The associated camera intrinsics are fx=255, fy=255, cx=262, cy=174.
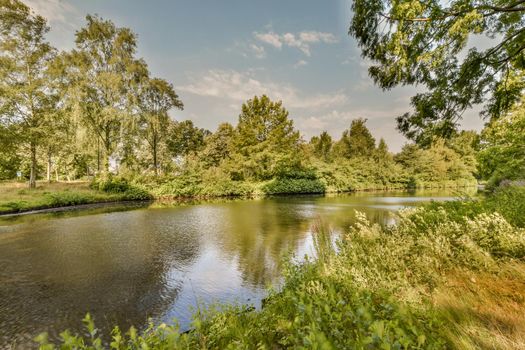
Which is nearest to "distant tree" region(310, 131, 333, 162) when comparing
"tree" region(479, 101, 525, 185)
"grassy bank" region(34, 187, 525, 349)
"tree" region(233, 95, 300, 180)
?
"tree" region(233, 95, 300, 180)

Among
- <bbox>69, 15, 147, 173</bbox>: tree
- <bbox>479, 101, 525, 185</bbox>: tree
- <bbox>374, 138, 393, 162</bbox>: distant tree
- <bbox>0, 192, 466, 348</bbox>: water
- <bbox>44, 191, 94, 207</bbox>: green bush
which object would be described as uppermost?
<bbox>69, 15, 147, 173</bbox>: tree

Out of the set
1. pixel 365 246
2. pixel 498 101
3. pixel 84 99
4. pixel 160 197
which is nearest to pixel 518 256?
pixel 365 246

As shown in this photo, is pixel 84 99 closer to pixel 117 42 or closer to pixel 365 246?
pixel 117 42

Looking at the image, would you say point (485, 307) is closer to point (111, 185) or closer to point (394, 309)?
point (394, 309)

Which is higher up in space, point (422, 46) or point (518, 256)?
point (422, 46)

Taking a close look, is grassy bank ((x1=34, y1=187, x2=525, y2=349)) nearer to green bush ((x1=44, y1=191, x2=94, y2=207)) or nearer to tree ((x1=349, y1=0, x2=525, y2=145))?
tree ((x1=349, y1=0, x2=525, y2=145))

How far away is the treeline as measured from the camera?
2033 cm

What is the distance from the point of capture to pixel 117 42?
24.8m

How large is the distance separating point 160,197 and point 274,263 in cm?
2221

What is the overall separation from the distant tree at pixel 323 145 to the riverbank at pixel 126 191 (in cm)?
847

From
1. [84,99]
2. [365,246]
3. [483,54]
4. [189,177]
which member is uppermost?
[84,99]

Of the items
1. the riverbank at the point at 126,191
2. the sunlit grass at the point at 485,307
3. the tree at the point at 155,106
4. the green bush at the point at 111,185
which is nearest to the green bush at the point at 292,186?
the riverbank at the point at 126,191

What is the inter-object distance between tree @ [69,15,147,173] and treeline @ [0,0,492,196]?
0.30 feet

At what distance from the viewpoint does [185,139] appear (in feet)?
145
